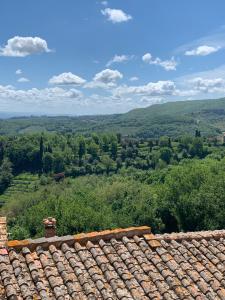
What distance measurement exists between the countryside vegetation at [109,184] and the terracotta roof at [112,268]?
26116 mm

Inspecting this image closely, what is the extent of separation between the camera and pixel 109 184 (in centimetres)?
8794

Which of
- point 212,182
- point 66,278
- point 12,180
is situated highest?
point 66,278

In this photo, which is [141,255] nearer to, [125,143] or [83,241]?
[83,241]

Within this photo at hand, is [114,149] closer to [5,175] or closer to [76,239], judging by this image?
[5,175]

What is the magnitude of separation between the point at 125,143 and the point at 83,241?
148969 millimetres

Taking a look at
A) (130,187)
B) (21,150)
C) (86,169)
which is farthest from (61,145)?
(130,187)

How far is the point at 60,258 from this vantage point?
8.56 m

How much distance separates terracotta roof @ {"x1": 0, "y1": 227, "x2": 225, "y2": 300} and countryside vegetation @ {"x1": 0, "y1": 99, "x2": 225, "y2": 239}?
2612 cm

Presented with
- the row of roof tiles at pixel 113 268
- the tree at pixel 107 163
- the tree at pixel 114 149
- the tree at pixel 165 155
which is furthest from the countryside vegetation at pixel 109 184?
the row of roof tiles at pixel 113 268

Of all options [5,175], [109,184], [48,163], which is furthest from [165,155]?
[5,175]

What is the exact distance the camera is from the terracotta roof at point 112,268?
7.50 m

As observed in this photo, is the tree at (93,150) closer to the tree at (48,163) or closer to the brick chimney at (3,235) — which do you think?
the tree at (48,163)

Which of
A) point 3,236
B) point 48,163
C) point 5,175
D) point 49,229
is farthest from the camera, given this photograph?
point 48,163

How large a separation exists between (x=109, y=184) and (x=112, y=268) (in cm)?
7966
